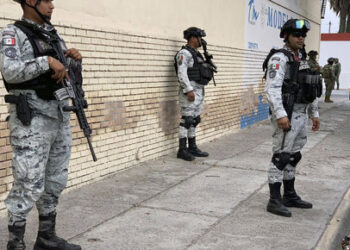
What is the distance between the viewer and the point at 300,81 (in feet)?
14.9

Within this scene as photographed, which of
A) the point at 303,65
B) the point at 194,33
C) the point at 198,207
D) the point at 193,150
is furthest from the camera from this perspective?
the point at 193,150

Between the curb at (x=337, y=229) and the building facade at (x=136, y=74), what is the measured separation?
107 inches

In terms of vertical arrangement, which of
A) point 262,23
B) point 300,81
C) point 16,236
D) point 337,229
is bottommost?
point 337,229

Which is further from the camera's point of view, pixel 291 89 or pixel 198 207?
pixel 198 207

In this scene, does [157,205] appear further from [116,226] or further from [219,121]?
[219,121]

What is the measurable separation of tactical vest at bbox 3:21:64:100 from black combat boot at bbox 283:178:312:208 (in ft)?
9.10

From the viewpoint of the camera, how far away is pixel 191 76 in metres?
6.99

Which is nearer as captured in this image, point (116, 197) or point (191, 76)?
point (116, 197)

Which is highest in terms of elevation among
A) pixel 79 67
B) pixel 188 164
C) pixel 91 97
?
pixel 79 67

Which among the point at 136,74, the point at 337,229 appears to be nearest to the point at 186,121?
the point at 136,74

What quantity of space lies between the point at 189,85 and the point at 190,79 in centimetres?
20

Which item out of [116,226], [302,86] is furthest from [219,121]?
[116,226]

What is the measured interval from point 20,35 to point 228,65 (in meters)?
6.95

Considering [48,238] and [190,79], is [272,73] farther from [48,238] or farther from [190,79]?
[190,79]
